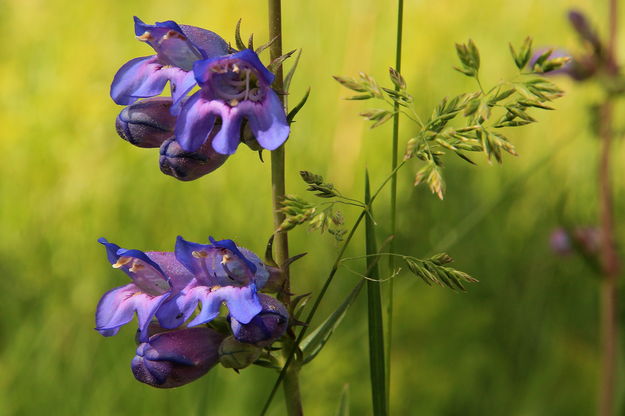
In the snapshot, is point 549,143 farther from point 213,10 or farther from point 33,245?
point 33,245

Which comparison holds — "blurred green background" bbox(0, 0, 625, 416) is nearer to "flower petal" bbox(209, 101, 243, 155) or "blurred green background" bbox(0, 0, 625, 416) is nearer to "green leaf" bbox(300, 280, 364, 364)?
"green leaf" bbox(300, 280, 364, 364)

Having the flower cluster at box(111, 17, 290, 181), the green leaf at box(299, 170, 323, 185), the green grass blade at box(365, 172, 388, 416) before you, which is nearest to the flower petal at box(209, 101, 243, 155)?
the flower cluster at box(111, 17, 290, 181)

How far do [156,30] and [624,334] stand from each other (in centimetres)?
224

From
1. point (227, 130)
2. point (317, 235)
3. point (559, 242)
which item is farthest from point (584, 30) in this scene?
point (227, 130)

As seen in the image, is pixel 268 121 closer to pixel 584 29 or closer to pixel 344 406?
pixel 344 406

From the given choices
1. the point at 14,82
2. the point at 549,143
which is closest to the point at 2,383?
the point at 14,82

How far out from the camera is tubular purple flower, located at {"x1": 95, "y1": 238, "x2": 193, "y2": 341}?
1.30 metres

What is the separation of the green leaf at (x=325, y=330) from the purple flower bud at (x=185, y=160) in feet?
0.97

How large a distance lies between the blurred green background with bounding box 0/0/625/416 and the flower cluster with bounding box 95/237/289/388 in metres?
0.42

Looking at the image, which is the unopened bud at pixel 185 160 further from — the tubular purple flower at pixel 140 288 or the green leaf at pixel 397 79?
the green leaf at pixel 397 79

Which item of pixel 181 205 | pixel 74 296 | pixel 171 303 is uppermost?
pixel 171 303

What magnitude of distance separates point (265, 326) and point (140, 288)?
0.23m

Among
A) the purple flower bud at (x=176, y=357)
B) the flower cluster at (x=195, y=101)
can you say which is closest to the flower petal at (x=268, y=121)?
the flower cluster at (x=195, y=101)

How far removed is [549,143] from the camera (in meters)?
3.92
